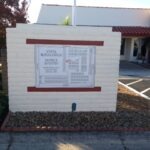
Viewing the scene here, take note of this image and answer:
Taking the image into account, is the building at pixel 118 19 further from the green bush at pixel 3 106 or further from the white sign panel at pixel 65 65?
the green bush at pixel 3 106

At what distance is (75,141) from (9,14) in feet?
27.7

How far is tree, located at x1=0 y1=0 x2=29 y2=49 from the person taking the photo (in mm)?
13273

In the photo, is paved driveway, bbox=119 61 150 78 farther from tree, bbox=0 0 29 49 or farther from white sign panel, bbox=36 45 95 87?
white sign panel, bbox=36 45 95 87

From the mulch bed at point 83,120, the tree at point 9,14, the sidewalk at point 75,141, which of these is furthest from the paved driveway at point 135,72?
the sidewalk at point 75,141

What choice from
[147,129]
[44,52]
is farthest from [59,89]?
[147,129]

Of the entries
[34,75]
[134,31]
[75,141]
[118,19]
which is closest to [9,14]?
[34,75]

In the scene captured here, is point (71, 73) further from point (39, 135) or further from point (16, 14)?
point (16, 14)

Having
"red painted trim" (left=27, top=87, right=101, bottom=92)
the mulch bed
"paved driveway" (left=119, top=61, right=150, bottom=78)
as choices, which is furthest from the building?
the mulch bed

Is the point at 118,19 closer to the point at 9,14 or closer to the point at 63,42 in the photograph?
the point at 9,14

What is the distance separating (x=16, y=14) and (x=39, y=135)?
27.3ft

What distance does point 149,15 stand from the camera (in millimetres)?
30625

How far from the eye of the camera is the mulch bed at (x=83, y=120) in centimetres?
756

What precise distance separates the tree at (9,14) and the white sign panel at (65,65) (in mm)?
5712

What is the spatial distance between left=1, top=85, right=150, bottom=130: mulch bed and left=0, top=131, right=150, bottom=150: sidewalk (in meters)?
0.32
